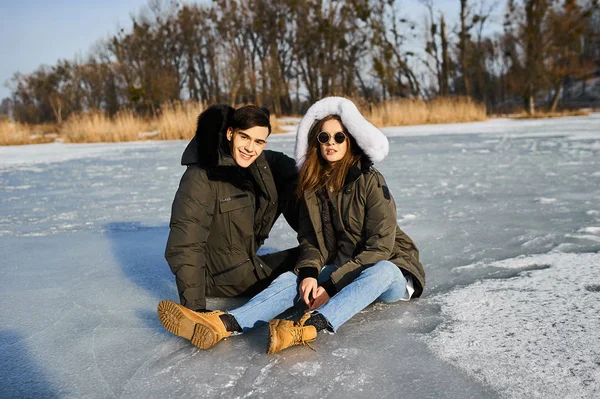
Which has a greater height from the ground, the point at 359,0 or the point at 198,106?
the point at 359,0

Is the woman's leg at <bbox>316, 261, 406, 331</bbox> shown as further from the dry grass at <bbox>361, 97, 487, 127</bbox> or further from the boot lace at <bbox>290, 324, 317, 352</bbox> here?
the dry grass at <bbox>361, 97, 487, 127</bbox>

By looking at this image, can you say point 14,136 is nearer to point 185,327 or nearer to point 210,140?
point 210,140

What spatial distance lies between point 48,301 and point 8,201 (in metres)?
2.88

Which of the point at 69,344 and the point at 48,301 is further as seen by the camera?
the point at 48,301

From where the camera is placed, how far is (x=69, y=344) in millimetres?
1632

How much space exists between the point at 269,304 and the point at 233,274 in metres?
0.28

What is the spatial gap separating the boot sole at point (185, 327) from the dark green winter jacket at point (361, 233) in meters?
0.46

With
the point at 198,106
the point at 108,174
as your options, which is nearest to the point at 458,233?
the point at 108,174

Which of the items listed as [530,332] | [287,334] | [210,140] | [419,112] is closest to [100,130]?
[419,112]

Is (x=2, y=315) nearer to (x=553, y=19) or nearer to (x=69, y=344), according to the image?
(x=69, y=344)

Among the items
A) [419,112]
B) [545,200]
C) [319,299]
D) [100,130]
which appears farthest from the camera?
[419,112]

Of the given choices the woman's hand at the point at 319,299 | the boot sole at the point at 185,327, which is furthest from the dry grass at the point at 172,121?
the boot sole at the point at 185,327

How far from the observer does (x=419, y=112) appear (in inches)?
506

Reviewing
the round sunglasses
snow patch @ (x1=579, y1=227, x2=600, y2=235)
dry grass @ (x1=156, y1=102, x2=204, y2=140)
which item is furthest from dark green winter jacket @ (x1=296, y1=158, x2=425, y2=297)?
dry grass @ (x1=156, y1=102, x2=204, y2=140)
